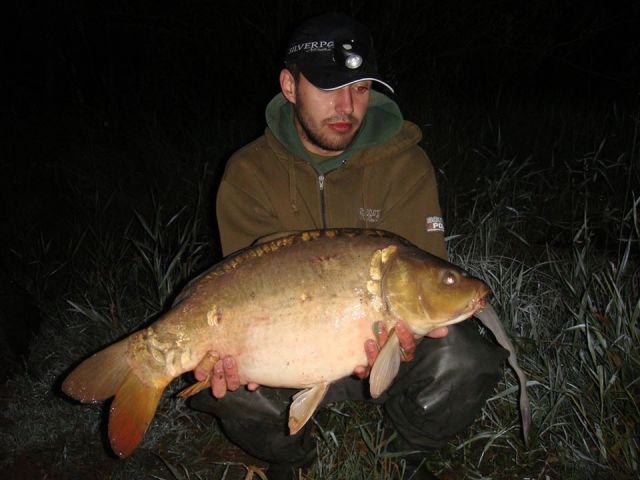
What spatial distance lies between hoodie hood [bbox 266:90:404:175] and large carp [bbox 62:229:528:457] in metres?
0.57

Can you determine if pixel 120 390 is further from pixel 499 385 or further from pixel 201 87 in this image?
pixel 201 87

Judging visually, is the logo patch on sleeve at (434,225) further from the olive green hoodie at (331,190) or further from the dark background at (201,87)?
the dark background at (201,87)

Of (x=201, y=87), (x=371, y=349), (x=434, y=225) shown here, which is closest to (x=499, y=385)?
(x=434, y=225)

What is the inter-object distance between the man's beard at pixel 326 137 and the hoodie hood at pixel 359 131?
3cm

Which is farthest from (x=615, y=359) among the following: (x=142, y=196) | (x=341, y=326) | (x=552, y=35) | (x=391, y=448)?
(x=552, y=35)

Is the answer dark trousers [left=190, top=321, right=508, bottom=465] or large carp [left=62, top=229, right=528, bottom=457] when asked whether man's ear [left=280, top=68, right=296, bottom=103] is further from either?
dark trousers [left=190, top=321, right=508, bottom=465]

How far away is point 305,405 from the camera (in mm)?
1477

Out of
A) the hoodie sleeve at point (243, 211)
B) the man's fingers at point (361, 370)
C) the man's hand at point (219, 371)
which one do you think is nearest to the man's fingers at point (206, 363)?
the man's hand at point (219, 371)

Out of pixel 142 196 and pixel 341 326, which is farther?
pixel 142 196

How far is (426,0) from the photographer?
15.0ft

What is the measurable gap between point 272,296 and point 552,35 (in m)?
5.30

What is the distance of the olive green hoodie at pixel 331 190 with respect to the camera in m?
1.96

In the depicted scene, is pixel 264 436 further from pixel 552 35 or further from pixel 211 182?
pixel 552 35

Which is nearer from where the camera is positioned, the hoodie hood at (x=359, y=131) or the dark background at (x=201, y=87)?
the hoodie hood at (x=359, y=131)
